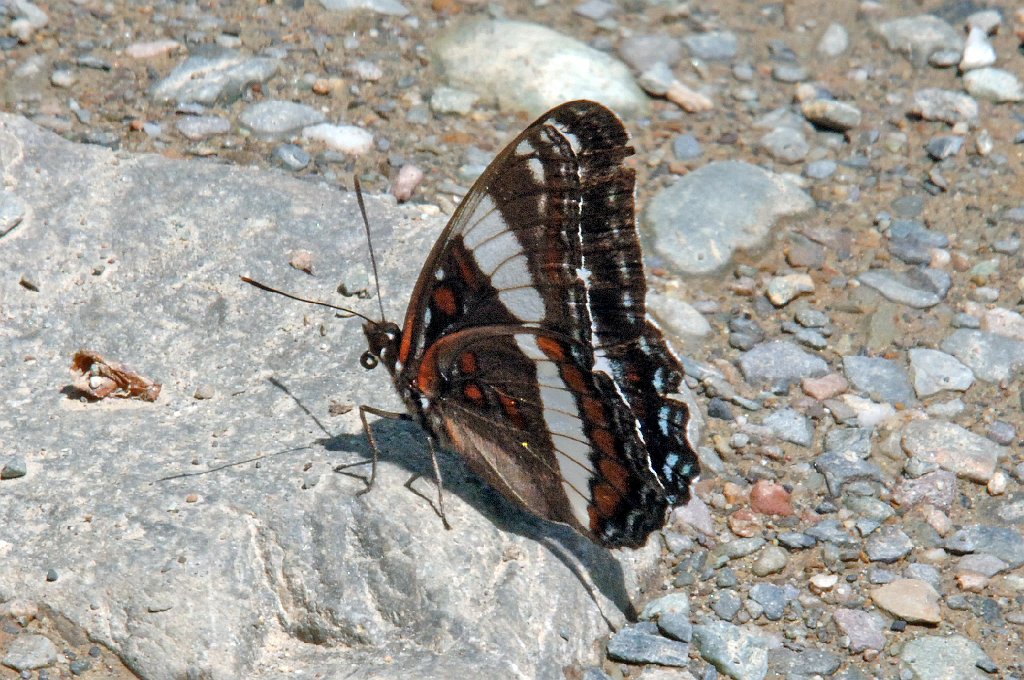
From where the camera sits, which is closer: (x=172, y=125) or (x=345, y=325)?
(x=345, y=325)

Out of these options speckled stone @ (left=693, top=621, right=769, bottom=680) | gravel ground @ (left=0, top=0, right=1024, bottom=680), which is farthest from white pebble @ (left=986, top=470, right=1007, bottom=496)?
speckled stone @ (left=693, top=621, right=769, bottom=680)

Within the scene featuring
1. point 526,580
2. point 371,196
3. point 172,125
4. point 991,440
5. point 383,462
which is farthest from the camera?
point 172,125

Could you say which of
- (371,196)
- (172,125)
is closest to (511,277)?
(371,196)

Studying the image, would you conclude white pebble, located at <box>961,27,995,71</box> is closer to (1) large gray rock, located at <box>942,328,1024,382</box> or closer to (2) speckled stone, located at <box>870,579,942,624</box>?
(1) large gray rock, located at <box>942,328,1024,382</box>

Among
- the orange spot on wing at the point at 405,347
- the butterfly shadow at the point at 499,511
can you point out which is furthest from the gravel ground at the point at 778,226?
the orange spot on wing at the point at 405,347

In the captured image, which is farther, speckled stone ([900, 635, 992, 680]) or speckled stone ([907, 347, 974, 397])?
speckled stone ([907, 347, 974, 397])

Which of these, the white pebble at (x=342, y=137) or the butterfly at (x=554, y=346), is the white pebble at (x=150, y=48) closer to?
the white pebble at (x=342, y=137)

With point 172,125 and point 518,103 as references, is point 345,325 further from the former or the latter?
point 518,103
